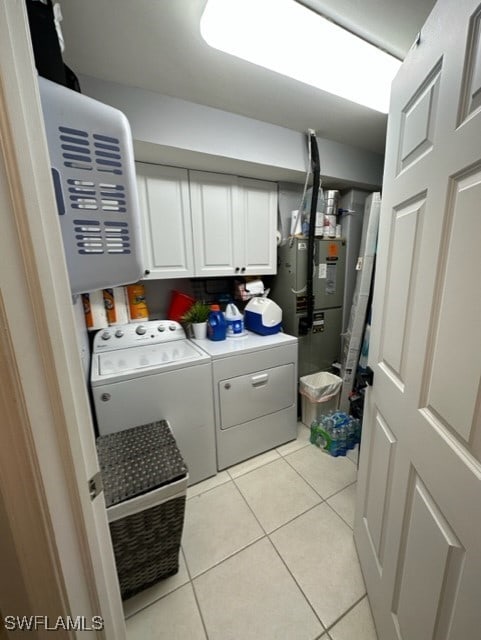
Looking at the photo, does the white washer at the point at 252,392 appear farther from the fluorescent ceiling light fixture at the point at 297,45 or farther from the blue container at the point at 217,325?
the fluorescent ceiling light fixture at the point at 297,45

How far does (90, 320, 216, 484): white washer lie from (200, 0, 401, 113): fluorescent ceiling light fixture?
60.9 inches

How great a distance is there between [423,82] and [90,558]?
148 cm

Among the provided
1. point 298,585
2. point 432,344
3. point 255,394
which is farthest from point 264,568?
point 432,344

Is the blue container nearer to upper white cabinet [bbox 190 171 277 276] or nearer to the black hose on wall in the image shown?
upper white cabinet [bbox 190 171 277 276]

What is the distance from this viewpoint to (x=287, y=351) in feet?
6.14

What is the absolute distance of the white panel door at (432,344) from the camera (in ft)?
1.73

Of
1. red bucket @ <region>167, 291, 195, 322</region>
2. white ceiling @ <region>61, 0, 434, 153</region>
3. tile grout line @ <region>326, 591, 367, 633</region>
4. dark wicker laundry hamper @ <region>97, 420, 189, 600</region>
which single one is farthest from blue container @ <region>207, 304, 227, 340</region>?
tile grout line @ <region>326, 591, 367, 633</region>

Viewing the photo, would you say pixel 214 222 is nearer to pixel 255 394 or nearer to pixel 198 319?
pixel 198 319

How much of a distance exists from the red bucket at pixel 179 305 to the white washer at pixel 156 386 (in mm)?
241

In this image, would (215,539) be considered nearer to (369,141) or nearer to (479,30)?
(479,30)

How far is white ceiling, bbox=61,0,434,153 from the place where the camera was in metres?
0.96

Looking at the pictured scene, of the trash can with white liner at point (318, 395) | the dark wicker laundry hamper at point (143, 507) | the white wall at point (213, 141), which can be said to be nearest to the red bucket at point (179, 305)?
the white wall at point (213, 141)

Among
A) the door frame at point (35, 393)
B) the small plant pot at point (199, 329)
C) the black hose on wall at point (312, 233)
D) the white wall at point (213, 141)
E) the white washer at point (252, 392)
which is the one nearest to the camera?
the door frame at point (35, 393)

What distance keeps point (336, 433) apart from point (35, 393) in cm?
200
